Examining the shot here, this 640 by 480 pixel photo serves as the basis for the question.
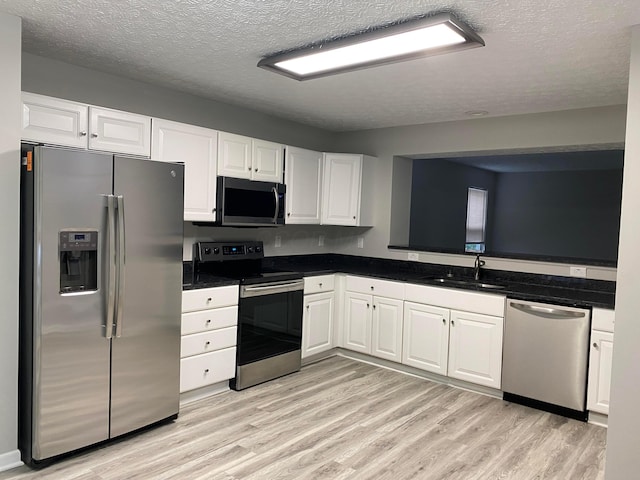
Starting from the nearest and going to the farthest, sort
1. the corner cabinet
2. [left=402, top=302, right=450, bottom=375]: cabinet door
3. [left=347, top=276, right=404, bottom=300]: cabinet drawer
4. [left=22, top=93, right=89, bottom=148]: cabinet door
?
[left=22, top=93, right=89, bottom=148]: cabinet door, [left=402, top=302, right=450, bottom=375]: cabinet door, [left=347, top=276, right=404, bottom=300]: cabinet drawer, the corner cabinet

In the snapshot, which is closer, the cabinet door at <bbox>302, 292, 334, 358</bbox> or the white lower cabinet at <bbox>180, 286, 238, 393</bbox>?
the white lower cabinet at <bbox>180, 286, 238, 393</bbox>

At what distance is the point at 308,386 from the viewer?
12.6 feet

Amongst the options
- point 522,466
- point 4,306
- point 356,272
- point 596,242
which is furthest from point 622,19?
point 596,242

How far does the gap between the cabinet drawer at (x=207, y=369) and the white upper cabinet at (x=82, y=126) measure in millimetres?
1503

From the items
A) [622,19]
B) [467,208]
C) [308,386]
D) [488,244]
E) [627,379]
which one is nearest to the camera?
[622,19]

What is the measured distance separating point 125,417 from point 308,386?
150 centimetres

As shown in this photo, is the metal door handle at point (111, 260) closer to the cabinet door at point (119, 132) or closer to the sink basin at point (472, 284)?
the cabinet door at point (119, 132)

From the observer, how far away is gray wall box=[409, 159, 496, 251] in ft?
21.9

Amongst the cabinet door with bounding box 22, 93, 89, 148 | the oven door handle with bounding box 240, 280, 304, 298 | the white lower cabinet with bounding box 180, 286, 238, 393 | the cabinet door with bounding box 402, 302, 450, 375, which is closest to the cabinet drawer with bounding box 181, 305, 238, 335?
the white lower cabinet with bounding box 180, 286, 238, 393

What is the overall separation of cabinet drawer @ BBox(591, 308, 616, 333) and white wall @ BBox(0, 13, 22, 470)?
357 cm

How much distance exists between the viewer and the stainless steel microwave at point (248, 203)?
12.2 ft

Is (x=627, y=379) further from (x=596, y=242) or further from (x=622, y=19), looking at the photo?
(x=596, y=242)

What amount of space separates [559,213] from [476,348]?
20.3 ft

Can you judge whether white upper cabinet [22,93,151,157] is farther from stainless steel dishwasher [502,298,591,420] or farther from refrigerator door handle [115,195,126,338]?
stainless steel dishwasher [502,298,591,420]
